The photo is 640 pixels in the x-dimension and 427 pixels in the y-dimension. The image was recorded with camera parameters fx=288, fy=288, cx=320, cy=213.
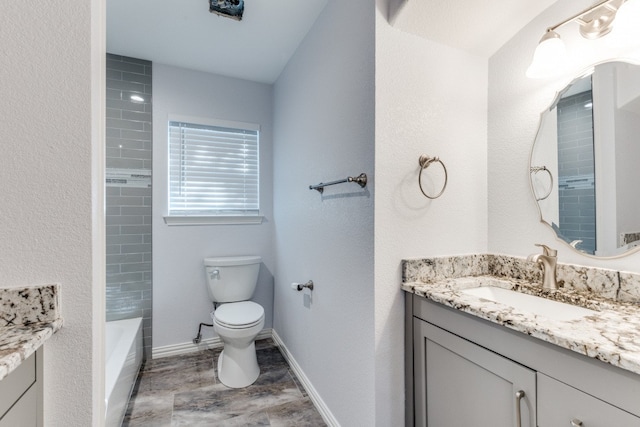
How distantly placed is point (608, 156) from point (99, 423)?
75.9 inches

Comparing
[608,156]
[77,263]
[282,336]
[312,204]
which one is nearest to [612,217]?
[608,156]

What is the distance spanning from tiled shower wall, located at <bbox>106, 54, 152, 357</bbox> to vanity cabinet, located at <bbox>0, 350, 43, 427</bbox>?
1628mm

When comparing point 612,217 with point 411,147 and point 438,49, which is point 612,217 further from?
point 438,49

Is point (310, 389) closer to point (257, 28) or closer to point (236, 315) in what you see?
point (236, 315)

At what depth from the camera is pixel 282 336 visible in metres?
2.38

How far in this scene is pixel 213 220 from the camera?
2408 mm

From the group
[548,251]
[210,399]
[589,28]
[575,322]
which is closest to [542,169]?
[548,251]

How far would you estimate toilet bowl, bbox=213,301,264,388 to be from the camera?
6.16 ft

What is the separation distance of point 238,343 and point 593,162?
6.91ft

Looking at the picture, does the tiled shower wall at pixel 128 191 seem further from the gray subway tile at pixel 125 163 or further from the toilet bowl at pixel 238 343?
the toilet bowl at pixel 238 343

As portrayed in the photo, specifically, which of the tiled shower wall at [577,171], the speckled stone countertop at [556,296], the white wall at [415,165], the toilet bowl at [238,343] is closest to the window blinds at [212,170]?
the toilet bowl at [238,343]

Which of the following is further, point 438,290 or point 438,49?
point 438,49

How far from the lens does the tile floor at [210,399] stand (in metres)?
1.60

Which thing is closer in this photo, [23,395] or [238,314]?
[23,395]
